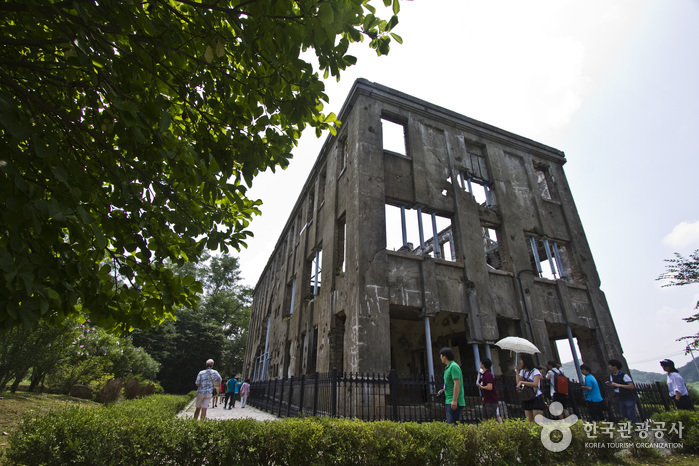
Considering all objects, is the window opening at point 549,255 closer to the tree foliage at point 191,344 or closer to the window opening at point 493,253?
the window opening at point 493,253

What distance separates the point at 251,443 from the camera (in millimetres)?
4332

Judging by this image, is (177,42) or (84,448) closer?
(177,42)

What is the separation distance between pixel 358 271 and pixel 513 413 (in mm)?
6106

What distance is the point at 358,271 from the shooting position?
10203mm

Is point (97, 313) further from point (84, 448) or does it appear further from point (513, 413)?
point (513, 413)

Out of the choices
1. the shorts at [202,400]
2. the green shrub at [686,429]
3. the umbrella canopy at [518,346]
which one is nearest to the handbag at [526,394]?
the umbrella canopy at [518,346]

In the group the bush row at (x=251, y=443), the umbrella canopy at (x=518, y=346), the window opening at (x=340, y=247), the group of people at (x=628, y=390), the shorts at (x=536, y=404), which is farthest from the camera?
the window opening at (x=340, y=247)

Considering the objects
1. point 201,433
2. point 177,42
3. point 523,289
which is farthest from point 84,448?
point 523,289

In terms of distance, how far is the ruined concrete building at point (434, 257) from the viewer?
35.0 feet

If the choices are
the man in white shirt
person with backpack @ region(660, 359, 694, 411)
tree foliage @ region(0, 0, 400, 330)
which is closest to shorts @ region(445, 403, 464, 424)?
person with backpack @ region(660, 359, 694, 411)

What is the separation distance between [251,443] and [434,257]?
8.89 meters

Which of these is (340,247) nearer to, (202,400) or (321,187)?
(321,187)

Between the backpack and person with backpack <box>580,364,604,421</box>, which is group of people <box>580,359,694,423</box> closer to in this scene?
person with backpack <box>580,364,604,421</box>

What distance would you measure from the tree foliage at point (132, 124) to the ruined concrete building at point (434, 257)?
6.88m
